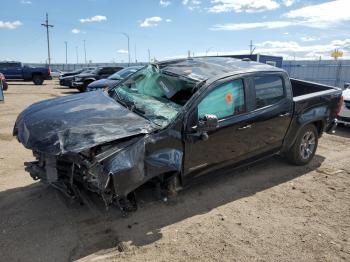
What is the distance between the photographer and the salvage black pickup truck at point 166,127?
3.53 m

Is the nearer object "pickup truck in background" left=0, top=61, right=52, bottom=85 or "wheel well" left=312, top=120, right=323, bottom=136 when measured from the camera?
"wheel well" left=312, top=120, right=323, bottom=136

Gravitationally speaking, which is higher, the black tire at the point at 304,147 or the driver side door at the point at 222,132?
the driver side door at the point at 222,132

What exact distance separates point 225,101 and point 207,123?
0.73 m

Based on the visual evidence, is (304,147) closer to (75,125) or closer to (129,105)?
(129,105)

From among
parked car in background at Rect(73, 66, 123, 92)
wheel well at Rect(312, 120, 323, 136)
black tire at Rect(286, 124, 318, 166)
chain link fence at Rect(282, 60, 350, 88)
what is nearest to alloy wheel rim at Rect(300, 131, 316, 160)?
black tire at Rect(286, 124, 318, 166)

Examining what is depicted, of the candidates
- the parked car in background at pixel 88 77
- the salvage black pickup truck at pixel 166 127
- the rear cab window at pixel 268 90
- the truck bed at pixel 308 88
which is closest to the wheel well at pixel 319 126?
the salvage black pickup truck at pixel 166 127

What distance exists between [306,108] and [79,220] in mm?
4023

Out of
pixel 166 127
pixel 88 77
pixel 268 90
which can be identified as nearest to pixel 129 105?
pixel 166 127

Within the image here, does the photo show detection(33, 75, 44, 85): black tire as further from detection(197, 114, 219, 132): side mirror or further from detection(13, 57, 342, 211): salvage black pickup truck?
detection(197, 114, 219, 132): side mirror

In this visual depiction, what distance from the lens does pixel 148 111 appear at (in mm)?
4234

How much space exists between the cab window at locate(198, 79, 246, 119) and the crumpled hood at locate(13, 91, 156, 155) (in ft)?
2.66

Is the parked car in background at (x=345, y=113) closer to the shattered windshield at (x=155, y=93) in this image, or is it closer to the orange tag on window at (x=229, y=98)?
the orange tag on window at (x=229, y=98)

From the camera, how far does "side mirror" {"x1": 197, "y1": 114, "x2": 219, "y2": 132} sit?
396cm

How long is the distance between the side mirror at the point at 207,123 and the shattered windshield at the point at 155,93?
12.4 inches
